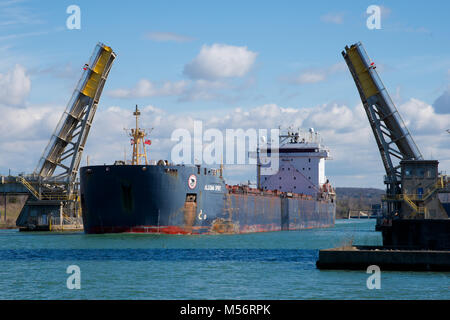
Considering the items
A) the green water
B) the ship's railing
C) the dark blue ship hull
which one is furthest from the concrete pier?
the ship's railing

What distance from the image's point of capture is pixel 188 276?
22891 mm

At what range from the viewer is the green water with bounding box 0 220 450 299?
756 inches

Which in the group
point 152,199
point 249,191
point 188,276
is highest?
point 249,191

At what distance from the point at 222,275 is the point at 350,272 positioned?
3.89 m

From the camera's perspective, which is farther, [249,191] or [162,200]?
[249,191]

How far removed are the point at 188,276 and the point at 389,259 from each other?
6065 mm

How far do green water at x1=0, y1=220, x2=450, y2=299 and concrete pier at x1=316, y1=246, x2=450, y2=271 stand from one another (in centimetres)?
23

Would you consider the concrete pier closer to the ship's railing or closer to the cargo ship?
the cargo ship

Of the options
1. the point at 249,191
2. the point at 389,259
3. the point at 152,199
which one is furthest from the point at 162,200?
the point at 389,259

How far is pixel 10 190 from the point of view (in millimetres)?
53031

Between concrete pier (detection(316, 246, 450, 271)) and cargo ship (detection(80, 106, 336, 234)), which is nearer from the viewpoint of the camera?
concrete pier (detection(316, 246, 450, 271))

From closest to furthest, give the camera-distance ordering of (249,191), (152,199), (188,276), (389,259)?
1. (389,259)
2. (188,276)
3. (152,199)
4. (249,191)

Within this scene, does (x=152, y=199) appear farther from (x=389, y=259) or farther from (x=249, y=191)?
(x=389, y=259)
